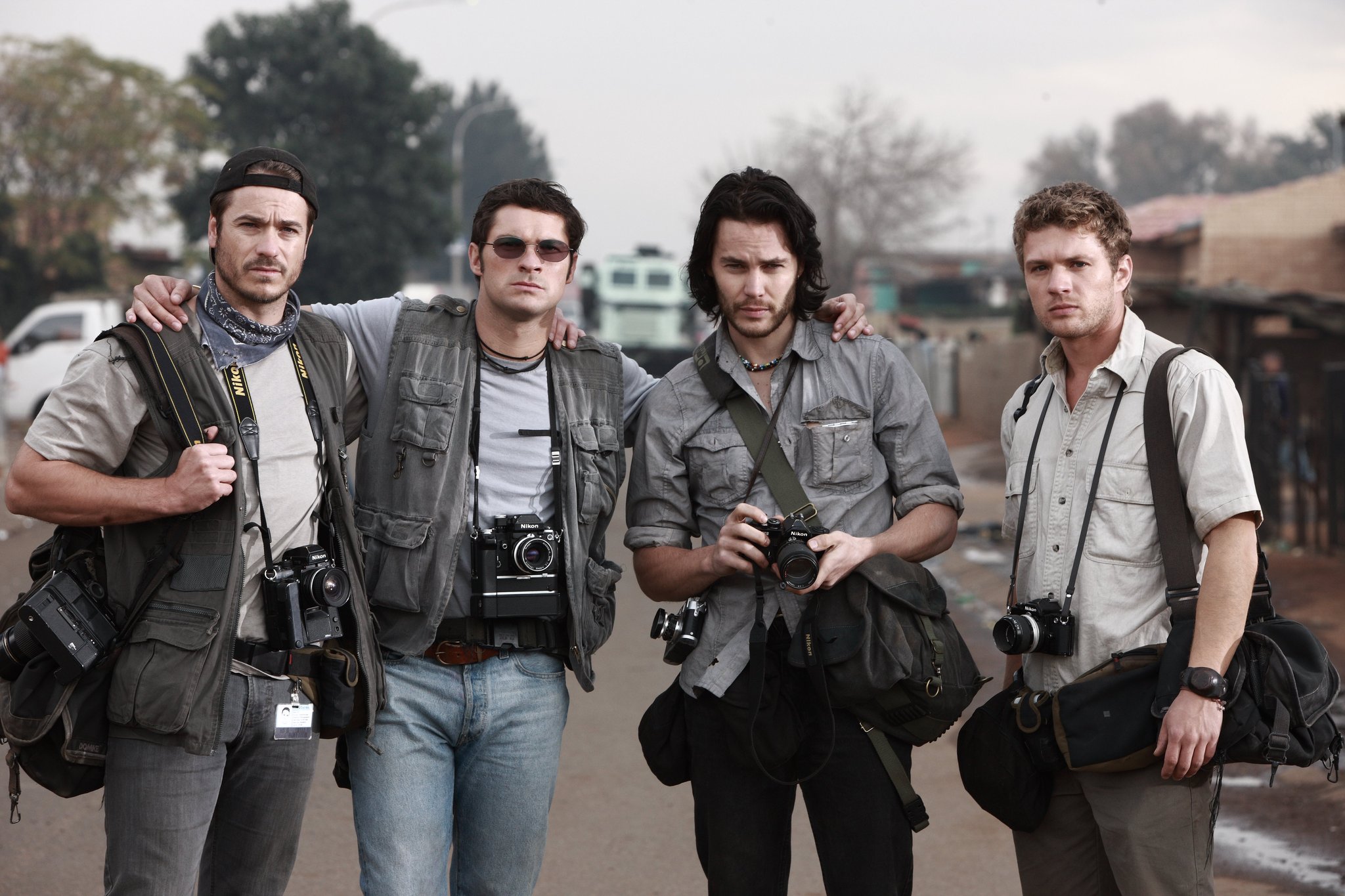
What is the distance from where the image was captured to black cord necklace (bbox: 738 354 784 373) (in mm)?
3580

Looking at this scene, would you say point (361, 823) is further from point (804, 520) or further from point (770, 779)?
point (804, 520)

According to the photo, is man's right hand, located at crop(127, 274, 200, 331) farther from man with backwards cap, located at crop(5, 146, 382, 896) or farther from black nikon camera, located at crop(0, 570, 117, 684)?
black nikon camera, located at crop(0, 570, 117, 684)

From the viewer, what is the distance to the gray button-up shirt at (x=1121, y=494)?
10.1ft

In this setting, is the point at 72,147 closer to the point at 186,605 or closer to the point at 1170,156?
the point at 186,605

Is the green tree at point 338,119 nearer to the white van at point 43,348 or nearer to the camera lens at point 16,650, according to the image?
the white van at point 43,348

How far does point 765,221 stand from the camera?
3463 millimetres

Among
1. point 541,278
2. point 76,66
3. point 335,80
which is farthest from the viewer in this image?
point 335,80

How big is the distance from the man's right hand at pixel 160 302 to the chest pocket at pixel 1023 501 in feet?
7.04

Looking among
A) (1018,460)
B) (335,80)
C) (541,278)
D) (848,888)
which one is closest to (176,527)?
(541,278)

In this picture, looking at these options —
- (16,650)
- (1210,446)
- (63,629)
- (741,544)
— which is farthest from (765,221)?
(16,650)

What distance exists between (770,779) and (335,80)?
41.3 metres

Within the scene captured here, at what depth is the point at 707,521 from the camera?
11.8ft

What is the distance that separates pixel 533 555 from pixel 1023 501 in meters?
1.29

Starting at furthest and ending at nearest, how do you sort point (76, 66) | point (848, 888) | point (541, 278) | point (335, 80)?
1. point (335, 80)
2. point (76, 66)
3. point (541, 278)
4. point (848, 888)
